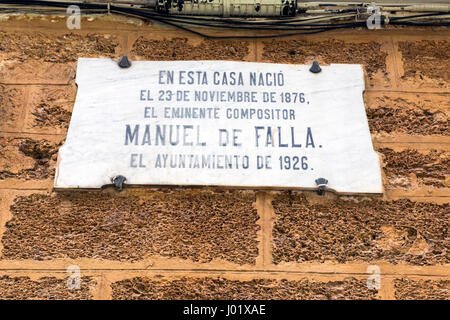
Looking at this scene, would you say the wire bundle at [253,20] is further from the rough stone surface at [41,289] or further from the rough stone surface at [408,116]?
the rough stone surface at [41,289]

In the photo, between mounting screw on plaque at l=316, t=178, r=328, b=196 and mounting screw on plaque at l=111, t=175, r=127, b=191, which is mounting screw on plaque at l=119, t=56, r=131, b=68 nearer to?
mounting screw on plaque at l=111, t=175, r=127, b=191

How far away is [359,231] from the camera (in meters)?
2.48

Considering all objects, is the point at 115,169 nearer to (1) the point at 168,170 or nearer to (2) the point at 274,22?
(1) the point at 168,170

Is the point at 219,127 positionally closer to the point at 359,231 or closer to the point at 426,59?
the point at 359,231

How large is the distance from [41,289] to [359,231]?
1.32 m

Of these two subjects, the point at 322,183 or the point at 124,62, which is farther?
the point at 124,62

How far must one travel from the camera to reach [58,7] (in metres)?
2.94

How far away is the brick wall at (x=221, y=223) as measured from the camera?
237cm

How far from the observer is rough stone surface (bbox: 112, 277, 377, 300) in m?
2.35

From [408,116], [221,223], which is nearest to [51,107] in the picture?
[221,223]

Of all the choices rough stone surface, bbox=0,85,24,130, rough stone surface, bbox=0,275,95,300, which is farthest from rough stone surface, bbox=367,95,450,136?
rough stone surface, bbox=0,85,24,130

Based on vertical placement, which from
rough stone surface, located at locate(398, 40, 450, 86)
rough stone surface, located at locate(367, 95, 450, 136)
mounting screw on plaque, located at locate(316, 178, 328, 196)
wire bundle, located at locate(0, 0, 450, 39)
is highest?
wire bundle, located at locate(0, 0, 450, 39)

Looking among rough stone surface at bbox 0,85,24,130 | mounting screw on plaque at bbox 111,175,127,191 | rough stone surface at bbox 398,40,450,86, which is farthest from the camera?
rough stone surface at bbox 398,40,450,86

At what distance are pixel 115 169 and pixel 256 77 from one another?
78 cm
